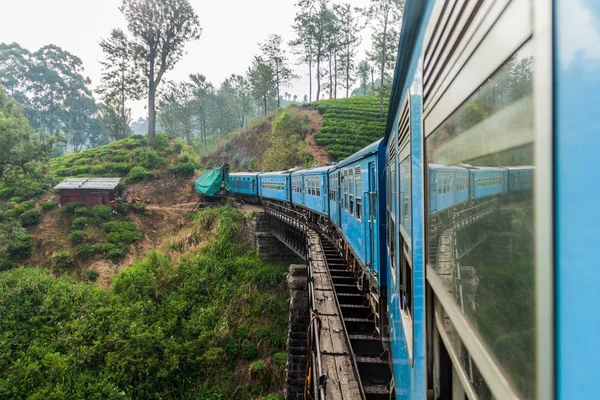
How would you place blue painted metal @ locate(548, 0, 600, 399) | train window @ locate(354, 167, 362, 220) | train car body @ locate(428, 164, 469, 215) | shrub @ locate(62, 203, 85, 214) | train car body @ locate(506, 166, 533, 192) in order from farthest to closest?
shrub @ locate(62, 203, 85, 214) → train window @ locate(354, 167, 362, 220) → train car body @ locate(428, 164, 469, 215) → train car body @ locate(506, 166, 533, 192) → blue painted metal @ locate(548, 0, 600, 399)

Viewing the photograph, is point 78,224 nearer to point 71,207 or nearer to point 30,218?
point 71,207

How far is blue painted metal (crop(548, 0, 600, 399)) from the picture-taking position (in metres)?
0.52

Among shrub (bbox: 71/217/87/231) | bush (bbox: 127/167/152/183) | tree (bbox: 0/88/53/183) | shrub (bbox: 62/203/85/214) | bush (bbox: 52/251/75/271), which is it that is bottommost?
bush (bbox: 52/251/75/271)

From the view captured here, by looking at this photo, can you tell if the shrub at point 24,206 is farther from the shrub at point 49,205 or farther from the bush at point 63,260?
the bush at point 63,260

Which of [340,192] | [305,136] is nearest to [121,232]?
[340,192]

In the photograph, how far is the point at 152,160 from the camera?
29.7m

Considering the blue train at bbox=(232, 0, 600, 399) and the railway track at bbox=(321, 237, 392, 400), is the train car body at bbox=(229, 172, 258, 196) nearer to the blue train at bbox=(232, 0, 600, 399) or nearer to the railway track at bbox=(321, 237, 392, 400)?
the railway track at bbox=(321, 237, 392, 400)

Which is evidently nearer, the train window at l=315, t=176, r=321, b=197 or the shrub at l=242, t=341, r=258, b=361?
the train window at l=315, t=176, r=321, b=197

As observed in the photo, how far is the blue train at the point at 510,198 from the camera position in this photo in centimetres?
55

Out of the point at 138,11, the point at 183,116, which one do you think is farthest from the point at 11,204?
the point at 183,116

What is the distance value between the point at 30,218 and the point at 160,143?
13.0 m

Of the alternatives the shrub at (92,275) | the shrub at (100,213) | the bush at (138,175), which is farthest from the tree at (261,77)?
the shrub at (92,275)

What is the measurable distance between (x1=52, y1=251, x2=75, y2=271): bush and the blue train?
824 inches

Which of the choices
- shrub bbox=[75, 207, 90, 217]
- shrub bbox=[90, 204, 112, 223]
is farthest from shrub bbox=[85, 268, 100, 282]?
shrub bbox=[75, 207, 90, 217]
